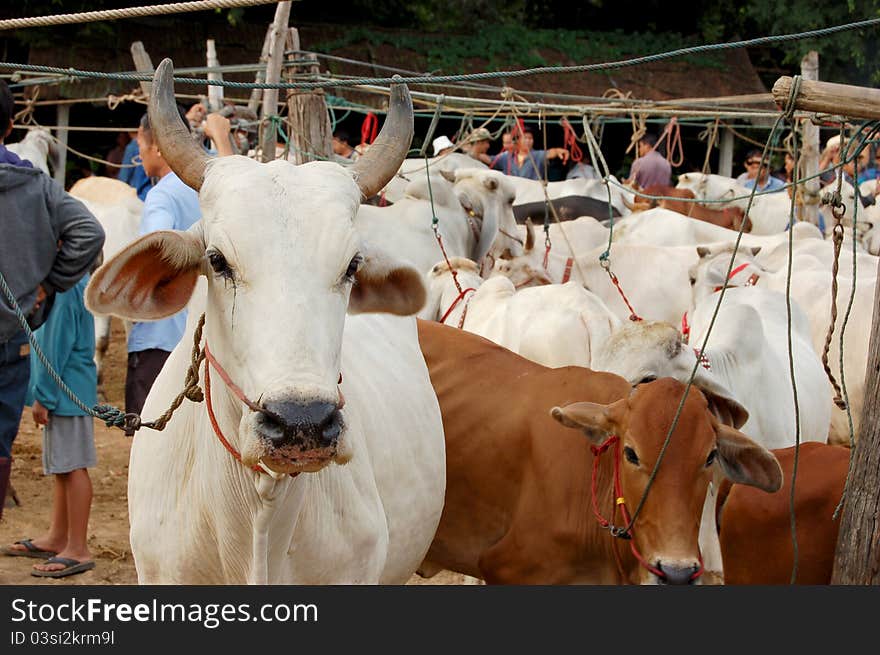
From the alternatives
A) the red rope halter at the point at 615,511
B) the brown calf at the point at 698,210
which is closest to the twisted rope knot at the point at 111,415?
the red rope halter at the point at 615,511

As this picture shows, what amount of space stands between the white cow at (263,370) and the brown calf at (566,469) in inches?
34.5

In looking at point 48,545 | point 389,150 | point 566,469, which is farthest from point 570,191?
point 389,150

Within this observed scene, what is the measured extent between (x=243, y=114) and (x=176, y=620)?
680cm

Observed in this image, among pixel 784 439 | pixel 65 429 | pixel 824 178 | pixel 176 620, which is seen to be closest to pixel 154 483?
pixel 176 620

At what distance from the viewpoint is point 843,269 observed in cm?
789

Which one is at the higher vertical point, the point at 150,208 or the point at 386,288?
the point at 386,288

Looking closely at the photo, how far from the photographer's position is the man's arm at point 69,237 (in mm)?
4277

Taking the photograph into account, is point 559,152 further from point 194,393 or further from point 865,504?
point 194,393

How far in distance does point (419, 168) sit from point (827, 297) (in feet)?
13.5

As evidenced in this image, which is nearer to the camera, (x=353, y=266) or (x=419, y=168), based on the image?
(x=353, y=266)

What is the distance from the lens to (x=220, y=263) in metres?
2.46

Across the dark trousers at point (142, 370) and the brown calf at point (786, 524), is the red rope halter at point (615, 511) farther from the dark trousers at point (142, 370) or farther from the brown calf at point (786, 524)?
the dark trousers at point (142, 370)

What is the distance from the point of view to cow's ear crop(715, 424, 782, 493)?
3646mm

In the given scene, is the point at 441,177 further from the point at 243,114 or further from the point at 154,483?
the point at 154,483
